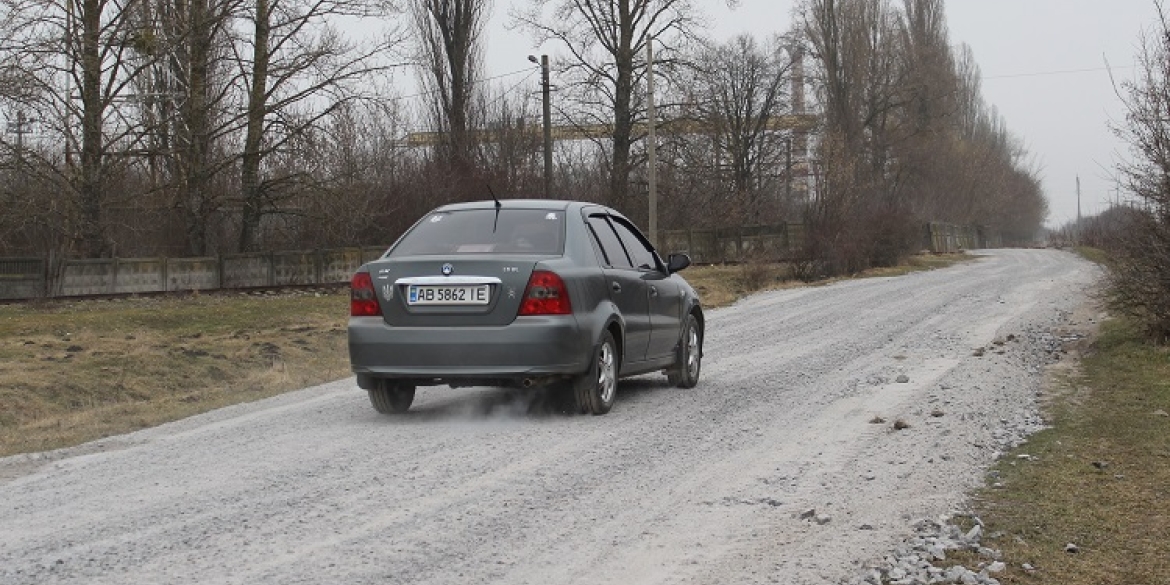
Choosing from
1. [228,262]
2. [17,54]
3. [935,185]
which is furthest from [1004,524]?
[935,185]

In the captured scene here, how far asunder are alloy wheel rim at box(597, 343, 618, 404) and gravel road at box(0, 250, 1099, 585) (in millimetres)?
199

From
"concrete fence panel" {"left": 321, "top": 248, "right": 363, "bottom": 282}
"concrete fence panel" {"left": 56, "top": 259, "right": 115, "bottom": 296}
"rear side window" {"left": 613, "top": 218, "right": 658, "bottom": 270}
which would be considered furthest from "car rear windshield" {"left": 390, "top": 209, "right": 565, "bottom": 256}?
"concrete fence panel" {"left": 321, "top": 248, "right": 363, "bottom": 282}

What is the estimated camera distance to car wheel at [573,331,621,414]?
9016mm

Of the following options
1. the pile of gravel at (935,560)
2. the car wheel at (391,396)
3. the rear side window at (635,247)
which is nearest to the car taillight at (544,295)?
the car wheel at (391,396)

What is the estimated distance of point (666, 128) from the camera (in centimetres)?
4531

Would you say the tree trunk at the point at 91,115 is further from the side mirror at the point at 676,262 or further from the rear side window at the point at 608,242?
the rear side window at the point at 608,242

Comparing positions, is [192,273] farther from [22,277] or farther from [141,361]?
[141,361]

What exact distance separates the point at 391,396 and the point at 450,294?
49.1 inches

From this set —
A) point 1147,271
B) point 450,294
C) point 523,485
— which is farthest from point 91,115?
point 523,485

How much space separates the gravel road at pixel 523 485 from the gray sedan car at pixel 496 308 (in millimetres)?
389

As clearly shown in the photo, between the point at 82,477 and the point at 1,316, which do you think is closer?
the point at 82,477

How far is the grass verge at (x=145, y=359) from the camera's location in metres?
11.3

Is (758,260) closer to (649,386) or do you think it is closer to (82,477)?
(649,386)

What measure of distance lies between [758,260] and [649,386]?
23142 mm
